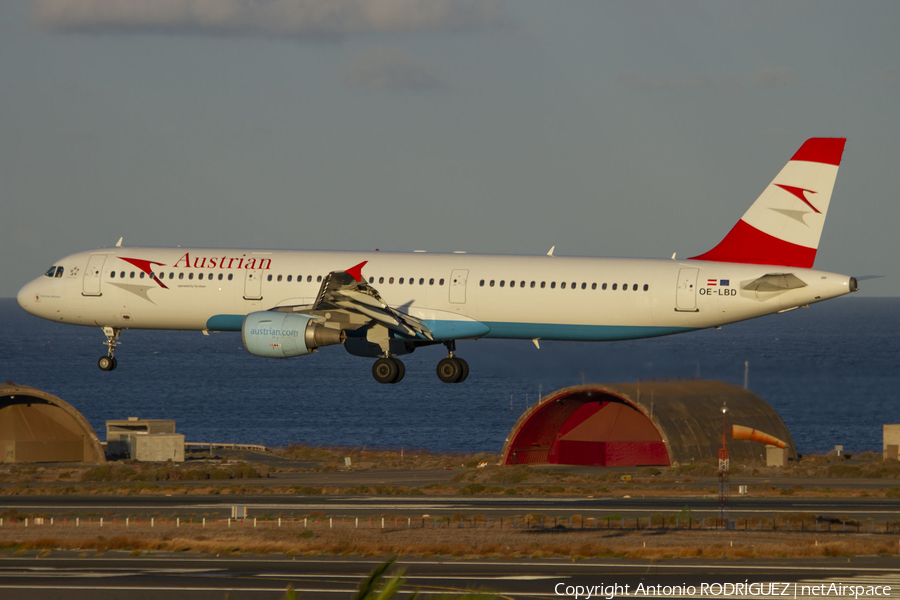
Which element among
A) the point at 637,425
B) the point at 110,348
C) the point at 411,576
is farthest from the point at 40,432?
the point at 411,576

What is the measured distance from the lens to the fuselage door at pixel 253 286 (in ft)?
154

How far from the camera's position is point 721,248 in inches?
1766

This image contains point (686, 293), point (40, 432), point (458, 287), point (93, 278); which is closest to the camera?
point (686, 293)

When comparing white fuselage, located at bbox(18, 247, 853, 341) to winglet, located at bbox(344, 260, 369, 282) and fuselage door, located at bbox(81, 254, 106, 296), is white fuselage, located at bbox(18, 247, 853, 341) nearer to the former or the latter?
fuselage door, located at bbox(81, 254, 106, 296)

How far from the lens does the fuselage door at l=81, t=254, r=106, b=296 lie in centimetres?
4922

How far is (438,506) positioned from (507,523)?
714 centimetres

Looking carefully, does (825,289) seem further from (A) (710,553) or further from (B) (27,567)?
(B) (27,567)

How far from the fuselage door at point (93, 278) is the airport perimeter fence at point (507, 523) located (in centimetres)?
996

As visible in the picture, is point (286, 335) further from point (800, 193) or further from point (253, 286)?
point (800, 193)

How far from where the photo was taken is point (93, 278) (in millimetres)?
49312

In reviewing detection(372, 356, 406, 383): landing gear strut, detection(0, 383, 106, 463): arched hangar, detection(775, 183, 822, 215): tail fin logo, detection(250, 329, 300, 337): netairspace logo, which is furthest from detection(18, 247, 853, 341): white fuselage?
detection(0, 383, 106, 463): arched hangar

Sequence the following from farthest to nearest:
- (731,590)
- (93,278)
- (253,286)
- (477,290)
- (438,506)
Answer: (438,506) → (93,278) → (253,286) → (477,290) → (731,590)

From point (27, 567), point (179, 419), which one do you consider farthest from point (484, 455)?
point (179, 419)

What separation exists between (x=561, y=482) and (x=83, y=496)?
26.7 meters
